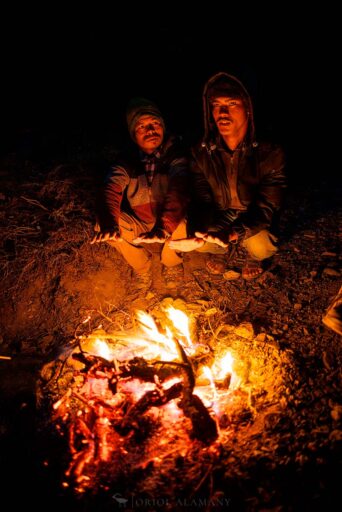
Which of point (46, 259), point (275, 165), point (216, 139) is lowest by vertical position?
point (46, 259)

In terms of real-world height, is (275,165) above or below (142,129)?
below

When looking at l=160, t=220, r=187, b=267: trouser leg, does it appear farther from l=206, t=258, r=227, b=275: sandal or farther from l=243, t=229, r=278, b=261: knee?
l=243, t=229, r=278, b=261: knee

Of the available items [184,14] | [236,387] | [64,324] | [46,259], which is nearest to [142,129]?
[46,259]

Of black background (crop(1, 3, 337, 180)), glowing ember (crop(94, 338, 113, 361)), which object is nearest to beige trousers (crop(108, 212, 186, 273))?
glowing ember (crop(94, 338, 113, 361))

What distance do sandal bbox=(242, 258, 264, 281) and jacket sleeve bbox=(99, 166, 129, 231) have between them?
59.3 inches

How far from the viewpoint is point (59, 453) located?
2.44 metres

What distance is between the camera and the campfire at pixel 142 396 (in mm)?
2350

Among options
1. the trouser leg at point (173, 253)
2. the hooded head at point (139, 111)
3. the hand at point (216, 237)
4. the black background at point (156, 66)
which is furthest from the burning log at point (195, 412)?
the black background at point (156, 66)

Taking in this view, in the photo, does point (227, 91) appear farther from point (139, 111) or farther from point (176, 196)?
point (176, 196)

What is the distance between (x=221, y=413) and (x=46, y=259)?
2.66 m

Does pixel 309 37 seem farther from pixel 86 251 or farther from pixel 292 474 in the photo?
pixel 292 474

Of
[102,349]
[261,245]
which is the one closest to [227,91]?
[261,245]

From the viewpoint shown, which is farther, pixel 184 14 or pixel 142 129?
pixel 184 14

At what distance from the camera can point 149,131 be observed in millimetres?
3469
